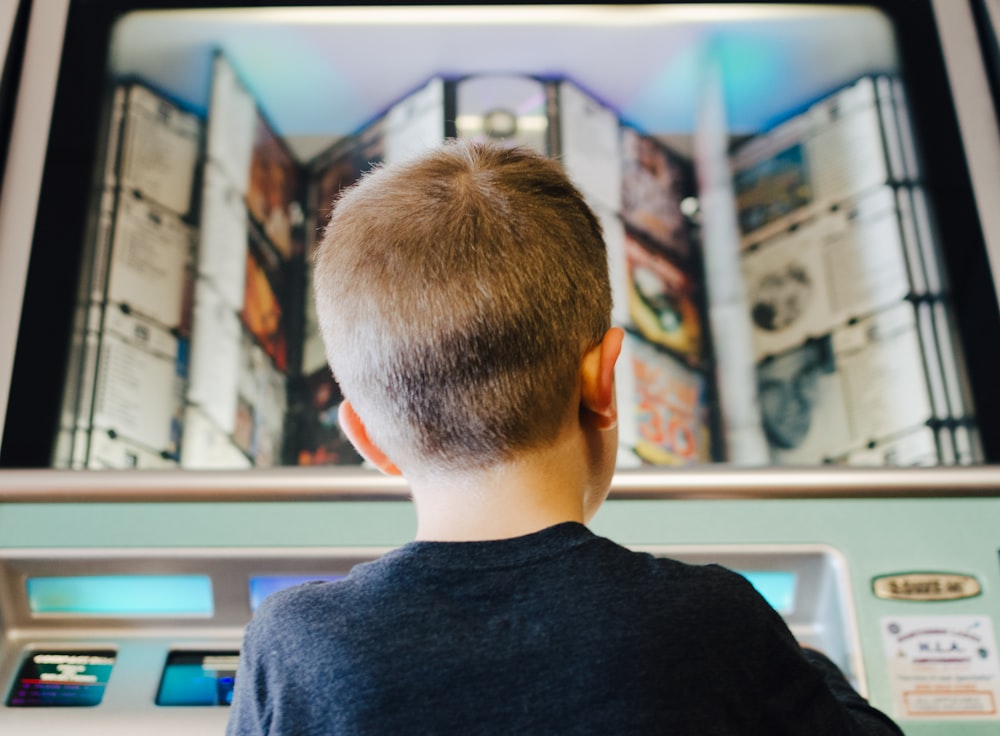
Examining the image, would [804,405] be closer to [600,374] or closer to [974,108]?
[974,108]

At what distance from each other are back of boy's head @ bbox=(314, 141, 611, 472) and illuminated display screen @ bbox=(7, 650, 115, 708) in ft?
2.30

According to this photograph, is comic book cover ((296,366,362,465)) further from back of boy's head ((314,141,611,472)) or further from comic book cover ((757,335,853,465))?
back of boy's head ((314,141,611,472))

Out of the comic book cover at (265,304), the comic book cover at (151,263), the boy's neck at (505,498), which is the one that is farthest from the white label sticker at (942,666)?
the comic book cover at (151,263)

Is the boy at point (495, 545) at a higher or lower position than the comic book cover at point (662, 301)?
lower

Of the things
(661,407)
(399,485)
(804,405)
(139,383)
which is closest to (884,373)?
(804,405)

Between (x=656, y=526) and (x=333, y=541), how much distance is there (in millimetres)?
418

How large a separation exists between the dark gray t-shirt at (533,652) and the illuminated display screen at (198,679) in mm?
522

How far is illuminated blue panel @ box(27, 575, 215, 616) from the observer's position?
1.35 m

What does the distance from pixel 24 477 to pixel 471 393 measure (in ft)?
2.65

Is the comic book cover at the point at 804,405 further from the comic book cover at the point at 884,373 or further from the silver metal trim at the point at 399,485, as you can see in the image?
the silver metal trim at the point at 399,485

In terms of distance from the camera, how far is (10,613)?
1364mm

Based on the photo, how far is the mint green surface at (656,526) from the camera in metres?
1.29

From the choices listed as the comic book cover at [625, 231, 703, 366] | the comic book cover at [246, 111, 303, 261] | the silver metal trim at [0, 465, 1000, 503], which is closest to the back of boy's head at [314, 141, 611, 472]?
the silver metal trim at [0, 465, 1000, 503]

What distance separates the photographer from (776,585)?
1.34m
